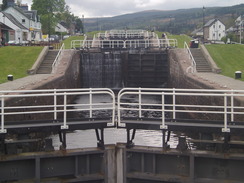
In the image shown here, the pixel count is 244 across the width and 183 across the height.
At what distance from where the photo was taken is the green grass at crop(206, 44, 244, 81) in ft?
91.1

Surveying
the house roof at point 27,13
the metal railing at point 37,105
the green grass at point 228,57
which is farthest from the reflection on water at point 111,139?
the house roof at point 27,13

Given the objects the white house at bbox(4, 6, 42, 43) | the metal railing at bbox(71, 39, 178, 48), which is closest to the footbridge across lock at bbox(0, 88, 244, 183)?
the metal railing at bbox(71, 39, 178, 48)

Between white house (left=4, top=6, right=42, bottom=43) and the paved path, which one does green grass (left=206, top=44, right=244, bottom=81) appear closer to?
the paved path

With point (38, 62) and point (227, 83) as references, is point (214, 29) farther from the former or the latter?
point (227, 83)

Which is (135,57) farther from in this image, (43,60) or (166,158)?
(166,158)

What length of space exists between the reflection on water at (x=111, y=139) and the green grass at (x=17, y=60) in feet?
25.9

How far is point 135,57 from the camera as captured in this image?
113ft

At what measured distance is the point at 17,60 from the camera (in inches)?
1209

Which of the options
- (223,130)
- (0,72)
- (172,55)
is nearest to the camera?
(223,130)

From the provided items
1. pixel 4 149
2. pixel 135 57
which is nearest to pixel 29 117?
pixel 4 149

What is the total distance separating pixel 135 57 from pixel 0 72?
502 inches

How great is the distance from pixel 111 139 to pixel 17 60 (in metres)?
16.3

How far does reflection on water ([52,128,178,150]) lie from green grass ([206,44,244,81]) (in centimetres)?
972

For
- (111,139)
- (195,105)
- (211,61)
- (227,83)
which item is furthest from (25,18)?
(195,105)
